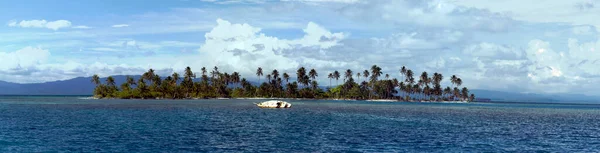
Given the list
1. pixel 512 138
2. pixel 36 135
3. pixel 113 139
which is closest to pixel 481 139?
pixel 512 138

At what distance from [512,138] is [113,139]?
46.3 metres

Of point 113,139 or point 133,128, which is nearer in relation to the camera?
point 113,139

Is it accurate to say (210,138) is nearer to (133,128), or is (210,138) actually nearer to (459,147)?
(133,128)

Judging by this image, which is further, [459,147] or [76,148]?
[459,147]

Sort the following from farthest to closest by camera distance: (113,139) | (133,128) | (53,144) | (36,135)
A: 1. (133,128)
2. (36,135)
3. (113,139)
4. (53,144)

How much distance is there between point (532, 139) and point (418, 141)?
635 inches

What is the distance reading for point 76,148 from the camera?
46.2 meters

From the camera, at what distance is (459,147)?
167 ft

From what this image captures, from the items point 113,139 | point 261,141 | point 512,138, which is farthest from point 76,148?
point 512,138

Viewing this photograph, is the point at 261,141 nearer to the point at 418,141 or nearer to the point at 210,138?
the point at 210,138

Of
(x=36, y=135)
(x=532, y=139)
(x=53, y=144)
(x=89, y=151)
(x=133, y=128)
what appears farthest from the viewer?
(x=133, y=128)

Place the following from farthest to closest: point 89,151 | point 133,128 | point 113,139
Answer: point 133,128
point 113,139
point 89,151

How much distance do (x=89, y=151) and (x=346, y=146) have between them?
23607 millimetres

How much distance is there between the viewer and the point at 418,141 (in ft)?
181
